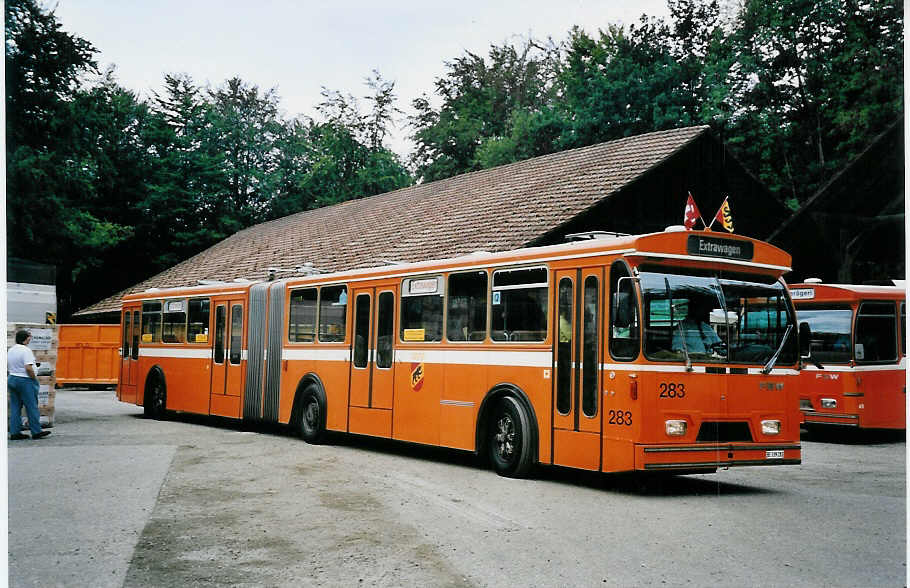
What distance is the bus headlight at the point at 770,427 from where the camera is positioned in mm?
10336

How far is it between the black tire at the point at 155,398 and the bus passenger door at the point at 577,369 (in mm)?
12780

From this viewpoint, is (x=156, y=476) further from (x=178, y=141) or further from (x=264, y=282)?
(x=178, y=141)

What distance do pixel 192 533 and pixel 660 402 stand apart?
4.80 m

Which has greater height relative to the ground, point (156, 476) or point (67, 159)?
point (67, 159)

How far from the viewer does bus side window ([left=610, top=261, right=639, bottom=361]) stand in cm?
994

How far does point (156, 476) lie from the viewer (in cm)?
1120

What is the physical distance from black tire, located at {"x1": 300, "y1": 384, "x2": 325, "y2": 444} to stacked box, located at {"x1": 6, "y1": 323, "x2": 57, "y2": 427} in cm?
439

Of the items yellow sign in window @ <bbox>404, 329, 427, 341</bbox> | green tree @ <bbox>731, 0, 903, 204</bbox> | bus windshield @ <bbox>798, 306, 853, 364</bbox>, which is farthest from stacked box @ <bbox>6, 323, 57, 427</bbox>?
bus windshield @ <bbox>798, 306, 853, 364</bbox>

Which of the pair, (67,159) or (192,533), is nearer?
(192,533)

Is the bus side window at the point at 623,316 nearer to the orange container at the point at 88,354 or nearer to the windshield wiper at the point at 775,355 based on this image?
the windshield wiper at the point at 775,355

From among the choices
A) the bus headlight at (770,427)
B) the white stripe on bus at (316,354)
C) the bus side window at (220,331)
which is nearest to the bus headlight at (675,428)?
the bus headlight at (770,427)

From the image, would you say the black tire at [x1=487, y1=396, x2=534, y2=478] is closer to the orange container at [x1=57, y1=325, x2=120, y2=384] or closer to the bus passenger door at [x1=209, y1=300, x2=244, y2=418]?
the bus passenger door at [x1=209, y1=300, x2=244, y2=418]

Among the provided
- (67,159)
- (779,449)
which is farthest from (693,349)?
(67,159)

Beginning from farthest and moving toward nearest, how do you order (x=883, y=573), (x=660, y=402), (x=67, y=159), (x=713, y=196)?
(x=713, y=196), (x=67, y=159), (x=660, y=402), (x=883, y=573)
